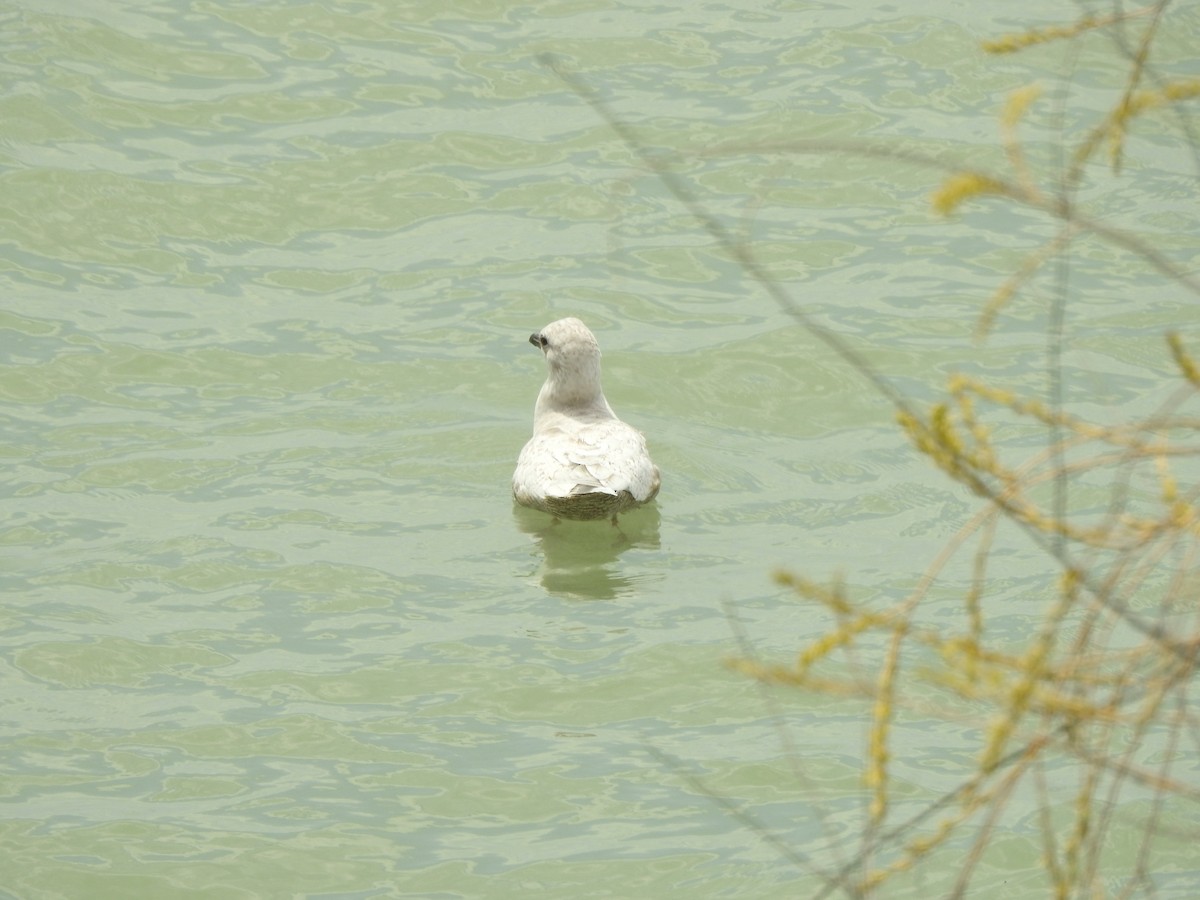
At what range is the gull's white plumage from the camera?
30.6 feet

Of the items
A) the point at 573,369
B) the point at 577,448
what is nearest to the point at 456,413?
the point at 573,369

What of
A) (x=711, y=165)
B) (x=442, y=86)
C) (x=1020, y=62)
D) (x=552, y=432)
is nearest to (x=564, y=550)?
(x=552, y=432)

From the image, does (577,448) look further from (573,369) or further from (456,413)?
(456,413)

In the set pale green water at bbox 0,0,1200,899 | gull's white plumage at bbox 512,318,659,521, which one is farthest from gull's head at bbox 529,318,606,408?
pale green water at bbox 0,0,1200,899

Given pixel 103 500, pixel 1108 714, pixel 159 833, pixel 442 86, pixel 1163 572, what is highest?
pixel 442 86

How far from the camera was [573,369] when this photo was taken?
10.3 meters

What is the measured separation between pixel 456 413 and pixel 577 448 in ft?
4.57

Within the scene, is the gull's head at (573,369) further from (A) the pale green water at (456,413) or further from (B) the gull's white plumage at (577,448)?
(A) the pale green water at (456,413)

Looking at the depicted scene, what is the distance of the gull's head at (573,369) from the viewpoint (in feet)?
33.9

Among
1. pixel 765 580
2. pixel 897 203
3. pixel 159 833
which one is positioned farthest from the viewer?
pixel 897 203

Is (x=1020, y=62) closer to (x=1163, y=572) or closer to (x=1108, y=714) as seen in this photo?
(x=1163, y=572)

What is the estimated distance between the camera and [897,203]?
41.8ft

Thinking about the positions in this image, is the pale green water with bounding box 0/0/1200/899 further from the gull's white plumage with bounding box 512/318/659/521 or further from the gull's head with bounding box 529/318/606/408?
the gull's head with bounding box 529/318/606/408

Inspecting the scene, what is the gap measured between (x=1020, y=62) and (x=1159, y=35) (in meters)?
1.09
